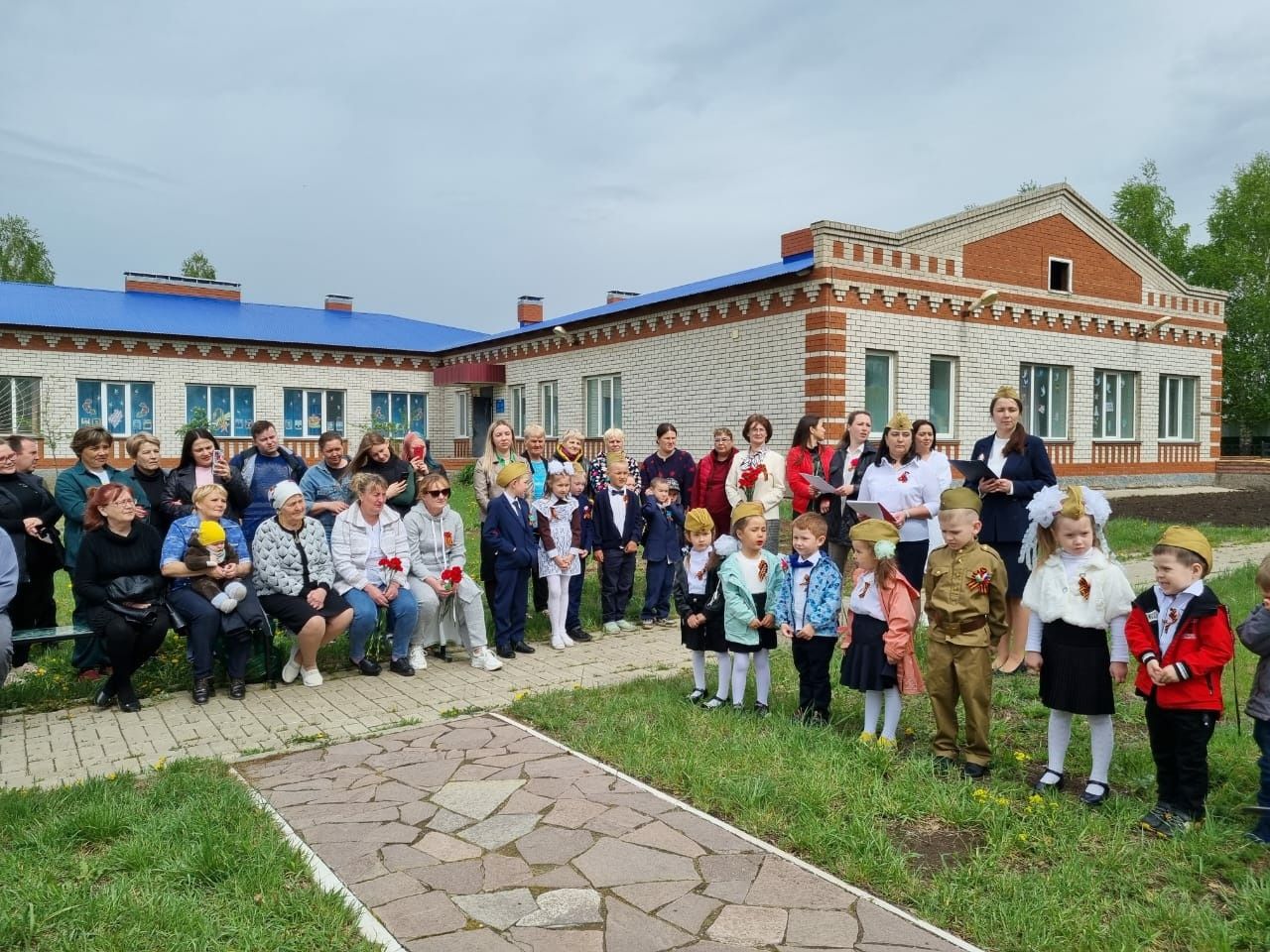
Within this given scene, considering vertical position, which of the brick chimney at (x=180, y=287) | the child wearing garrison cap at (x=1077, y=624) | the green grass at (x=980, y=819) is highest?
the brick chimney at (x=180, y=287)

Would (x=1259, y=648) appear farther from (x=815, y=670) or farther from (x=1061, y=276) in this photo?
(x=1061, y=276)

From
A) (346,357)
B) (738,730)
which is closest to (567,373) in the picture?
(346,357)

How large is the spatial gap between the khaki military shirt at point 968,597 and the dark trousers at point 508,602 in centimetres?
392

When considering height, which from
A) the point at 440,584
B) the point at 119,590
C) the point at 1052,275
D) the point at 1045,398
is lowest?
the point at 440,584

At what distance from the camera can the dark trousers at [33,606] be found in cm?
728

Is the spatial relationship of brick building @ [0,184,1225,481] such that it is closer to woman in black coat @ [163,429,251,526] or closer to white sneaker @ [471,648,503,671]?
white sneaker @ [471,648,503,671]

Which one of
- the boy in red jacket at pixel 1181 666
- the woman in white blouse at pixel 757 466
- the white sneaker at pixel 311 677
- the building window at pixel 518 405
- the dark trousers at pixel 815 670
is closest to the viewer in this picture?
the boy in red jacket at pixel 1181 666

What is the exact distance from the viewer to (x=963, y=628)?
15.0 feet

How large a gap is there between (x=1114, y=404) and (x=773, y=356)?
10089 millimetres

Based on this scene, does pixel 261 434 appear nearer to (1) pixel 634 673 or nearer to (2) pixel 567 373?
(1) pixel 634 673

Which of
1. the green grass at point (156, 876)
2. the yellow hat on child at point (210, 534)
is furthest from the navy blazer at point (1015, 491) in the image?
the yellow hat on child at point (210, 534)

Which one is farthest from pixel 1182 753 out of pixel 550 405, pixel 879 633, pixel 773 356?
pixel 550 405

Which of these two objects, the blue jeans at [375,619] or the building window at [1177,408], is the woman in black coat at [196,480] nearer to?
the blue jeans at [375,619]

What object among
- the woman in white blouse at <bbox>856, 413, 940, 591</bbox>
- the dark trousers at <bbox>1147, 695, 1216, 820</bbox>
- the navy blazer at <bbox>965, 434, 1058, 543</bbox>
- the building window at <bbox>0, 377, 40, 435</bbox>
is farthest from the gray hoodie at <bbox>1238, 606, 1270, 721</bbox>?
the building window at <bbox>0, 377, 40, 435</bbox>
